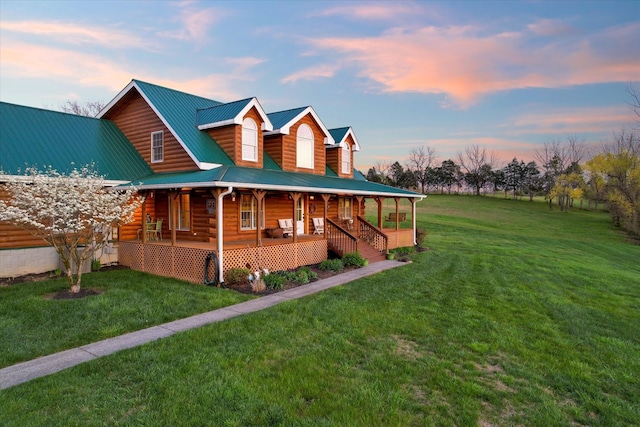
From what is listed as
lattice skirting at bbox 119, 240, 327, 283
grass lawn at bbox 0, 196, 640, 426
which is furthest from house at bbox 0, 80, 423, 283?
grass lawn at bbox 0, 196, 640, 426

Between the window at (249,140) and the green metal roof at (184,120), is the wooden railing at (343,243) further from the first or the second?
the green metal roof at (184,120)

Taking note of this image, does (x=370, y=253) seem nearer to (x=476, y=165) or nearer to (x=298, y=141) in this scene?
(x=298, y=141)

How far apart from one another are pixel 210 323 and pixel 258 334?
1378mm

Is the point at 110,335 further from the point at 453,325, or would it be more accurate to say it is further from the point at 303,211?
the point at 303,211

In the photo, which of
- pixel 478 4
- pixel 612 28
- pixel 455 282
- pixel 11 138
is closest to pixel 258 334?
pixel 455 282

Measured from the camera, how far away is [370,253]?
55.0 feet

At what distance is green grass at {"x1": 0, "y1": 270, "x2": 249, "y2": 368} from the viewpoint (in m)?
6.40

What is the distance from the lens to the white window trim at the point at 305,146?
1844 centimetres

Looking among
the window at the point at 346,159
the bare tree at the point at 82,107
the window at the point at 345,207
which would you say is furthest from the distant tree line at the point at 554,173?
the bare tree at the point at 82,107

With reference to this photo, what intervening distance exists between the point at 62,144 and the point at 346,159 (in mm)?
14606

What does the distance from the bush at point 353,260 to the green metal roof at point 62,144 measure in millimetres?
9390

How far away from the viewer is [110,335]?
677cm

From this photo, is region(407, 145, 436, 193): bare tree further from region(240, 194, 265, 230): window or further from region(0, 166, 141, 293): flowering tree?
region(0, 166, 141, 293): flowering tree

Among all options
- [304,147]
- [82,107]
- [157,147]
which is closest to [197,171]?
[157,147]
